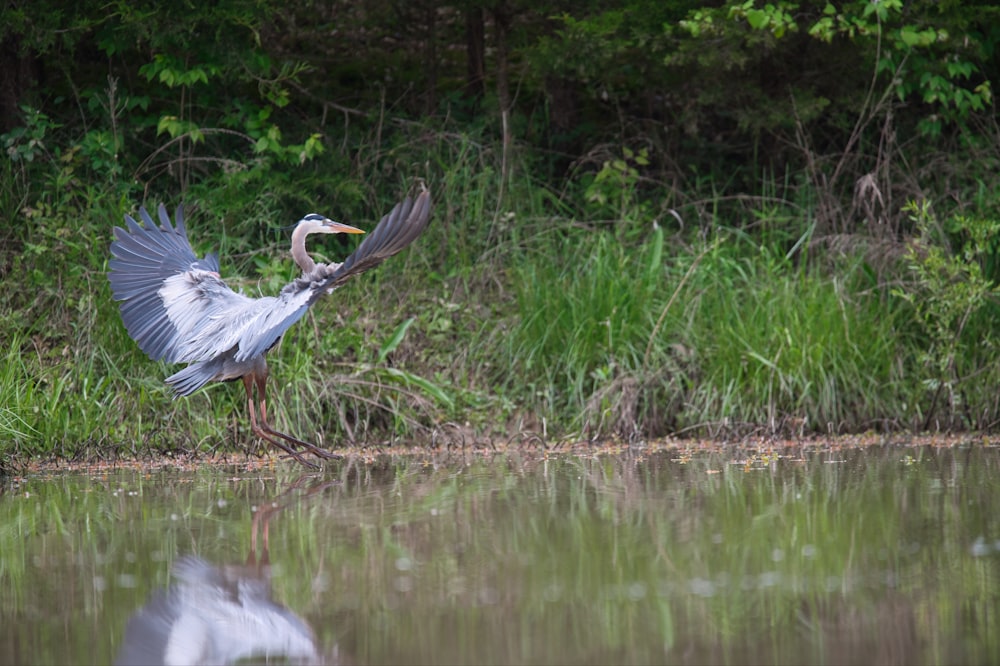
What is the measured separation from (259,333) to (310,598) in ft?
8.90

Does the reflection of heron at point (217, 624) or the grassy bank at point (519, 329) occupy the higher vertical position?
the grassy bank at point (519, 329)

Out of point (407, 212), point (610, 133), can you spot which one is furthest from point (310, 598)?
point (610, 133)

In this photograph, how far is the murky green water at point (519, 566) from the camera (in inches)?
137

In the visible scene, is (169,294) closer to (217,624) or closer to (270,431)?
(270,431)

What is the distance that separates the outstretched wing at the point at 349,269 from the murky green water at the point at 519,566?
30.1 inches

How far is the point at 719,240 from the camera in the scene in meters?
8.84

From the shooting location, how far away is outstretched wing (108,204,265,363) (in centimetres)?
718

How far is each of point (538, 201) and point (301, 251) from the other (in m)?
2.86

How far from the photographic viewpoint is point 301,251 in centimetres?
777

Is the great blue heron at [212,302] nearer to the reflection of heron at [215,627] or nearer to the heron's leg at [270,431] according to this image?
the heron's leg at [270,431]

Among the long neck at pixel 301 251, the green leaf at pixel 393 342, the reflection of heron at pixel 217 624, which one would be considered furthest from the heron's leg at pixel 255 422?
the reflection of heron at pixel 217 624

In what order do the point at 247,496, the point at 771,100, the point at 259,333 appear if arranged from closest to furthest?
the point at 247,496 < the point at 259,333 < the point at 771,100

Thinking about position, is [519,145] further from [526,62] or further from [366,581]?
[366,581]

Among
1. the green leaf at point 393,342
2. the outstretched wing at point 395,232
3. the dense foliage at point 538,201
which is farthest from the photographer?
the green leaf at point 393,342
